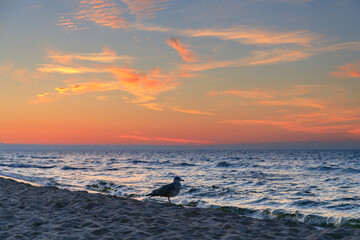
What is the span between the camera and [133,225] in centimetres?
822

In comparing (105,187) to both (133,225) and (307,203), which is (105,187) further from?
(133,225)

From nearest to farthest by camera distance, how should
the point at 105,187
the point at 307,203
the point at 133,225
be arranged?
the point at 133,225 → the point at 307,203 → the point at 105,187

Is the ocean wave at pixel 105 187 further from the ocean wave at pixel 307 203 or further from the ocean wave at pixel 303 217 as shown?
the ocean wave at pixel 307 203

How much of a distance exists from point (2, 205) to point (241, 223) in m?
8.60

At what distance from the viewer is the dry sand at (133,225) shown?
23.6 feet

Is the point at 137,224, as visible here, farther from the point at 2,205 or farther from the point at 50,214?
the point at 2,205

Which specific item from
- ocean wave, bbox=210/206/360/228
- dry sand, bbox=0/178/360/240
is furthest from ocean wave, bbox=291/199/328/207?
dry sand, bbox=0/178/360/240

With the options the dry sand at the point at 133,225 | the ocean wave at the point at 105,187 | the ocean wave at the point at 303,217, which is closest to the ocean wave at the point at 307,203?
the ocean wave at the point at 303,217

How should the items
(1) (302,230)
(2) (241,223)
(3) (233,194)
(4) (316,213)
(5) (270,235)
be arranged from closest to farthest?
(5) (270,235), (1) (302,230), (2) (241,223), (4) (316,213), (3) (233,194)

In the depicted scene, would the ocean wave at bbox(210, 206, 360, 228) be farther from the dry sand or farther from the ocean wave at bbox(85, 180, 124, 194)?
the ocean wave at bbox(85, 180, 124, 194)

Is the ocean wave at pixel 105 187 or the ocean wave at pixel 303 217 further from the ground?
the ocean wave at pixel 303 217

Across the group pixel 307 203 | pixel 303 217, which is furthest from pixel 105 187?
pixel 303 217

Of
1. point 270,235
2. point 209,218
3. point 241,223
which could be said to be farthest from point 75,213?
point 270,235

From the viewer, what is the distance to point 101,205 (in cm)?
1117
